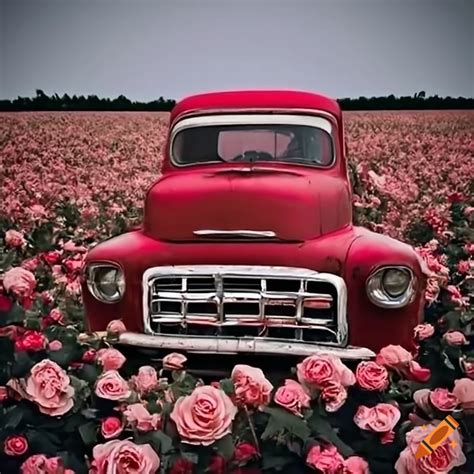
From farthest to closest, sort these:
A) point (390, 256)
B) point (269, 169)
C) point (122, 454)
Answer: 1. point (269, 169)
2. point (390, 256)
3. point (122, 454)

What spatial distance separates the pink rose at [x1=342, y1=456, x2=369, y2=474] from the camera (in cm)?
162

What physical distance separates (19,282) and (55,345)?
0.17 metres

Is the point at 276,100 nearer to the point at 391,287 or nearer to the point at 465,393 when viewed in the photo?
the point at 391,287

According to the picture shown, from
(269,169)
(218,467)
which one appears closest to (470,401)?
(218,467)

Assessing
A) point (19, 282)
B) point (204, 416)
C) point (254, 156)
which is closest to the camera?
point (204, 416)

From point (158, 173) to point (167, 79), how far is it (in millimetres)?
253

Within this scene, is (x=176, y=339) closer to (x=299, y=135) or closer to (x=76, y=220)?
(x=76, y=220)

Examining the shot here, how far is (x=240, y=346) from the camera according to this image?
1727 mm

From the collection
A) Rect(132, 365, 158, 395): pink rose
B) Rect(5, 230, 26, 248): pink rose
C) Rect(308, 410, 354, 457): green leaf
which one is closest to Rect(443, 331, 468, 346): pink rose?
Rect(308, 410, 354, 457): green leaf

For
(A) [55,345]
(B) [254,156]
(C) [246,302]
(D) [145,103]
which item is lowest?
(A) [55,345]

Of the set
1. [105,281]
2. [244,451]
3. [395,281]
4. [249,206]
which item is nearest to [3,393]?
[105,281]

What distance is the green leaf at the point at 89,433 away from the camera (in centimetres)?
171

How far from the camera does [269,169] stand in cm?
194

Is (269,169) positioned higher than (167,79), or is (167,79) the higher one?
(167,79)
